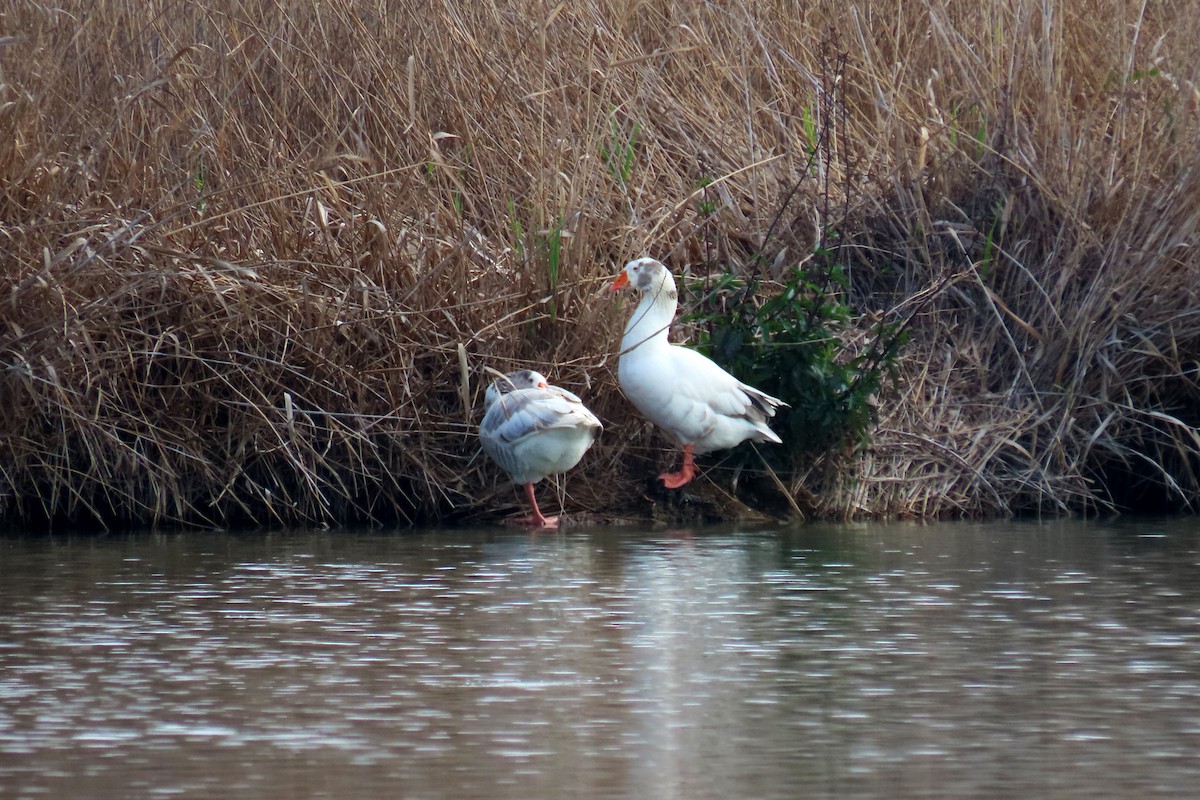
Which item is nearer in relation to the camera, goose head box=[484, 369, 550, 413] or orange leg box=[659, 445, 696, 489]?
goose head box=[484, 369, 550, 413]

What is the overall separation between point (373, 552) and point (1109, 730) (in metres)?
3.09

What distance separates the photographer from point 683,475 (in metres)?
7.23

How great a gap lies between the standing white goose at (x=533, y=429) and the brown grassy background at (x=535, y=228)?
0.64ft

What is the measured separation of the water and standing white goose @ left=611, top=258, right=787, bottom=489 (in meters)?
Answer: 0.64

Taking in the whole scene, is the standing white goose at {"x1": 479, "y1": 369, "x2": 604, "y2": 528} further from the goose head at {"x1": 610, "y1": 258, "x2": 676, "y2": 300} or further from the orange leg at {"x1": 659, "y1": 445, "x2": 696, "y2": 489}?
the goose head at {"x1": 610, "y1": 258, "x2": 676, "y2": 300}

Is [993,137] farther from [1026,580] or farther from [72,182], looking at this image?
[72,182]

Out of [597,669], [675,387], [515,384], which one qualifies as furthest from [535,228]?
[597,669]

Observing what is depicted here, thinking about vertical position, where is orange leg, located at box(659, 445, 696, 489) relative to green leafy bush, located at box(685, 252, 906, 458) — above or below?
below

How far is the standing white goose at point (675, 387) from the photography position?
6926mm

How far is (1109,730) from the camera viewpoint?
141 inches

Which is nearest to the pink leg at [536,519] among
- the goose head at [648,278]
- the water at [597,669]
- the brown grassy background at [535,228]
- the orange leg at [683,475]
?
the brown grassy background at [535,228]

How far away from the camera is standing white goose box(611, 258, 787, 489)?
6.93 metres

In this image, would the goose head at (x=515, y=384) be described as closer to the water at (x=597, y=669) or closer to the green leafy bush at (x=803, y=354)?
the water at (x=597, y=669)

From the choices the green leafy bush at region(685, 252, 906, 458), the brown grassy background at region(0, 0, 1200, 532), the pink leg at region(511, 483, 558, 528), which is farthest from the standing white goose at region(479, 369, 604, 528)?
the green leafy bush at region(685, 252, 906, 458)
